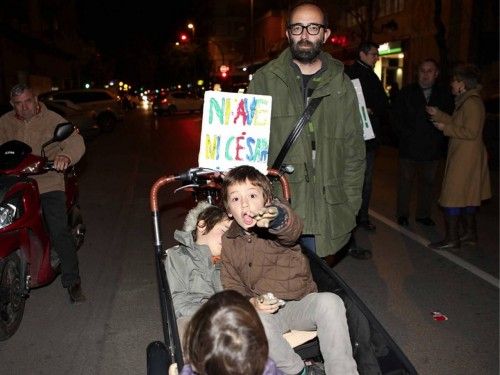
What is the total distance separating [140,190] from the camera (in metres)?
10.5

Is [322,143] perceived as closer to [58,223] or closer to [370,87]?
[58,223]

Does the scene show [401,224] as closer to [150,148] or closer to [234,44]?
[150,148]

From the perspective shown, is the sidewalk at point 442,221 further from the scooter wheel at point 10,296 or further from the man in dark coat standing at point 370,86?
the scooter wheel at point 10,296

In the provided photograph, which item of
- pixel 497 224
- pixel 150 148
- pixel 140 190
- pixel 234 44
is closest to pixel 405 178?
pixel 497 224

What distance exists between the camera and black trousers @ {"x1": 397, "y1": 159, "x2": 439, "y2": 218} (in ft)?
23.9

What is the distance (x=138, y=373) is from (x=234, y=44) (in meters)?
70.6

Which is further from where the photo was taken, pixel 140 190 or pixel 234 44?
pixel 234 44

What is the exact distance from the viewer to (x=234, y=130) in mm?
3811

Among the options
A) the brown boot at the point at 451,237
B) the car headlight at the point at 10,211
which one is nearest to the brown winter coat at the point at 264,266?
the car headlight at the point at 10,211

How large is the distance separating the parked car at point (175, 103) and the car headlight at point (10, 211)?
33881 millimetres

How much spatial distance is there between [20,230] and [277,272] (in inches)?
94.5

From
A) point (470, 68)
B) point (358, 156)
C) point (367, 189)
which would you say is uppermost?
point (470, 68)

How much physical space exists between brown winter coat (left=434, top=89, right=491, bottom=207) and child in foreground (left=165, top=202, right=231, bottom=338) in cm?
372

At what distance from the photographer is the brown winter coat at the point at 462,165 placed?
20.1ft
